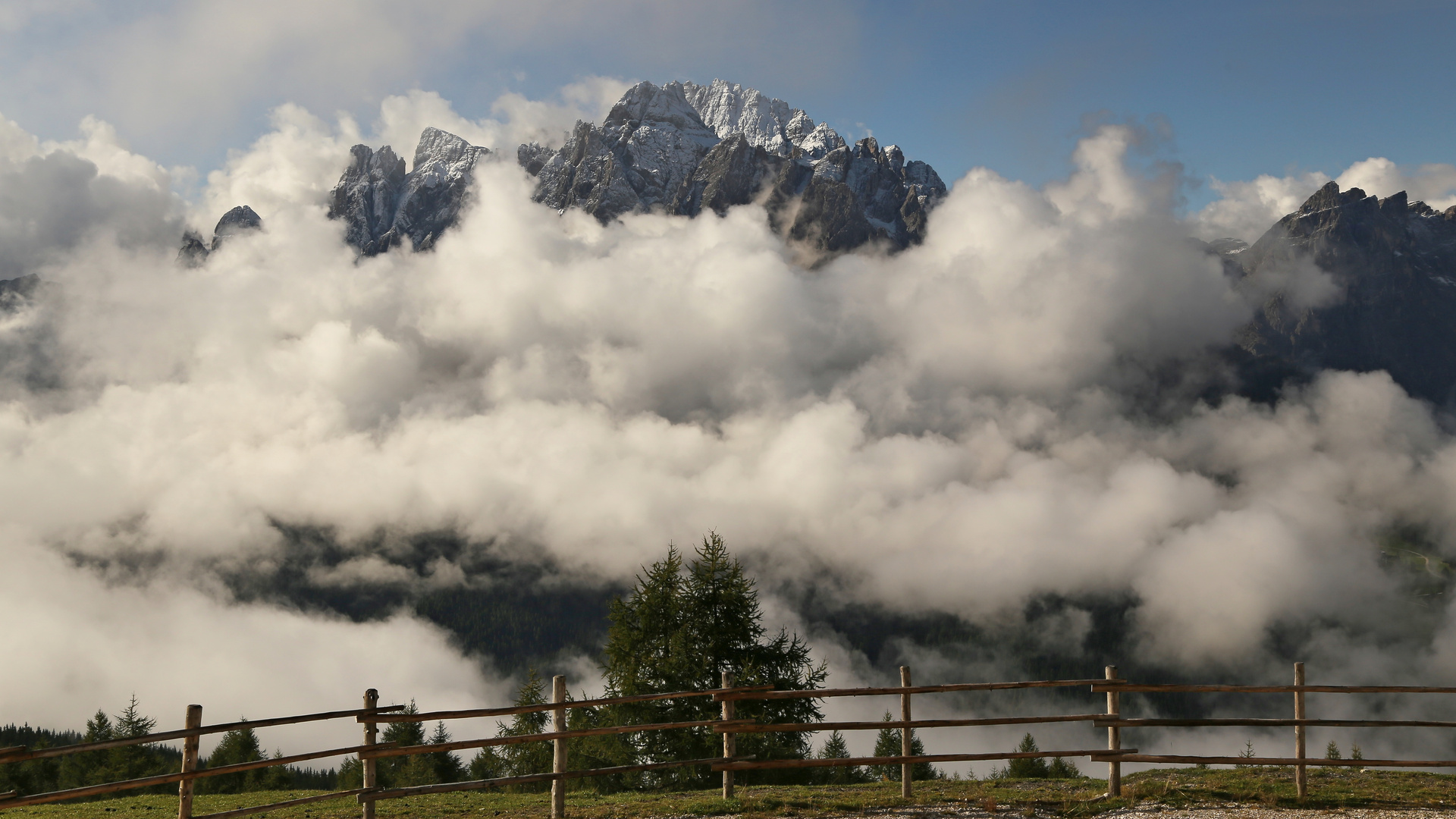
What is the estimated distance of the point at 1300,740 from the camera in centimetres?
2033

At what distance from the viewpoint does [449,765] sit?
74062 mm

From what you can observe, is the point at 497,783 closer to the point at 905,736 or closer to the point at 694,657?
the point at 905,736

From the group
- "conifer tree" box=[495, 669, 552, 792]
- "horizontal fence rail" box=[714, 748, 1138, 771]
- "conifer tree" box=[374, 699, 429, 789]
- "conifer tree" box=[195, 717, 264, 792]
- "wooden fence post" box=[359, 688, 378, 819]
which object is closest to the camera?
"wooden fence post" box=[359, 688, 378, 819]

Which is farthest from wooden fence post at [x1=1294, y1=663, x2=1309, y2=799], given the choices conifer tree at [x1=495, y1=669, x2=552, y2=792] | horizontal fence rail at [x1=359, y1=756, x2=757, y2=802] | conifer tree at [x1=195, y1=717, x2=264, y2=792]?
conifer tree at [x1=195, y1=717, x2=264, y2=792]

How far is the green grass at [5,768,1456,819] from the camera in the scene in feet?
61.2

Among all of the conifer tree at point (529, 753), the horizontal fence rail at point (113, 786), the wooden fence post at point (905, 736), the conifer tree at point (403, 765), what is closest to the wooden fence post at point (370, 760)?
the horizontal fence rail at point (113, 786)

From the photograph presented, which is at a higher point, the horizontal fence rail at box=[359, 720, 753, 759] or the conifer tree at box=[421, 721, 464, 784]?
the horizontal fence rail at box=[359, 720, 753, 759]

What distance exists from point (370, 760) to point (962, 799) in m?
12.6

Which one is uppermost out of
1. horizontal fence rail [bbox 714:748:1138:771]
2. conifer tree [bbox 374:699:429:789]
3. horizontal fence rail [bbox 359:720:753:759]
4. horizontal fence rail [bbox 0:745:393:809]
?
horizontal fence rail [bbox 359:720:753:759]

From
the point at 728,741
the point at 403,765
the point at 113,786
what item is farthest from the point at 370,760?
the point at 403,765

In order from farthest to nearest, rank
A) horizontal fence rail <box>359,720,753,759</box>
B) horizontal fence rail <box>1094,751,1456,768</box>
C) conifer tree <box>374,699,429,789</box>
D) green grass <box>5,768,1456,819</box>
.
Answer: conifer tree <box>374,699,429,789</box> → horizontal fence rail <box>1094,751,1456,768</box> → green grass <box>5,768,1456,819</box> → horizontal fence rail <box>359,720,753,759</box>

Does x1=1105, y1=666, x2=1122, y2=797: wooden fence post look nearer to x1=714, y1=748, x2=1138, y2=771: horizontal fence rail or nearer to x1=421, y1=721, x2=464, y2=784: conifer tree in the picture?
x1=714, y1=748, x2=1138, y2=771: horizontal fence rail

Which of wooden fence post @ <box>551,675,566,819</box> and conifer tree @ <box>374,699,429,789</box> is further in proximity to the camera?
conifer tree @ <box>374,699,429,789</box>

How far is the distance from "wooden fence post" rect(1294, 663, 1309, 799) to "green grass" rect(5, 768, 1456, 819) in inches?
12.7
